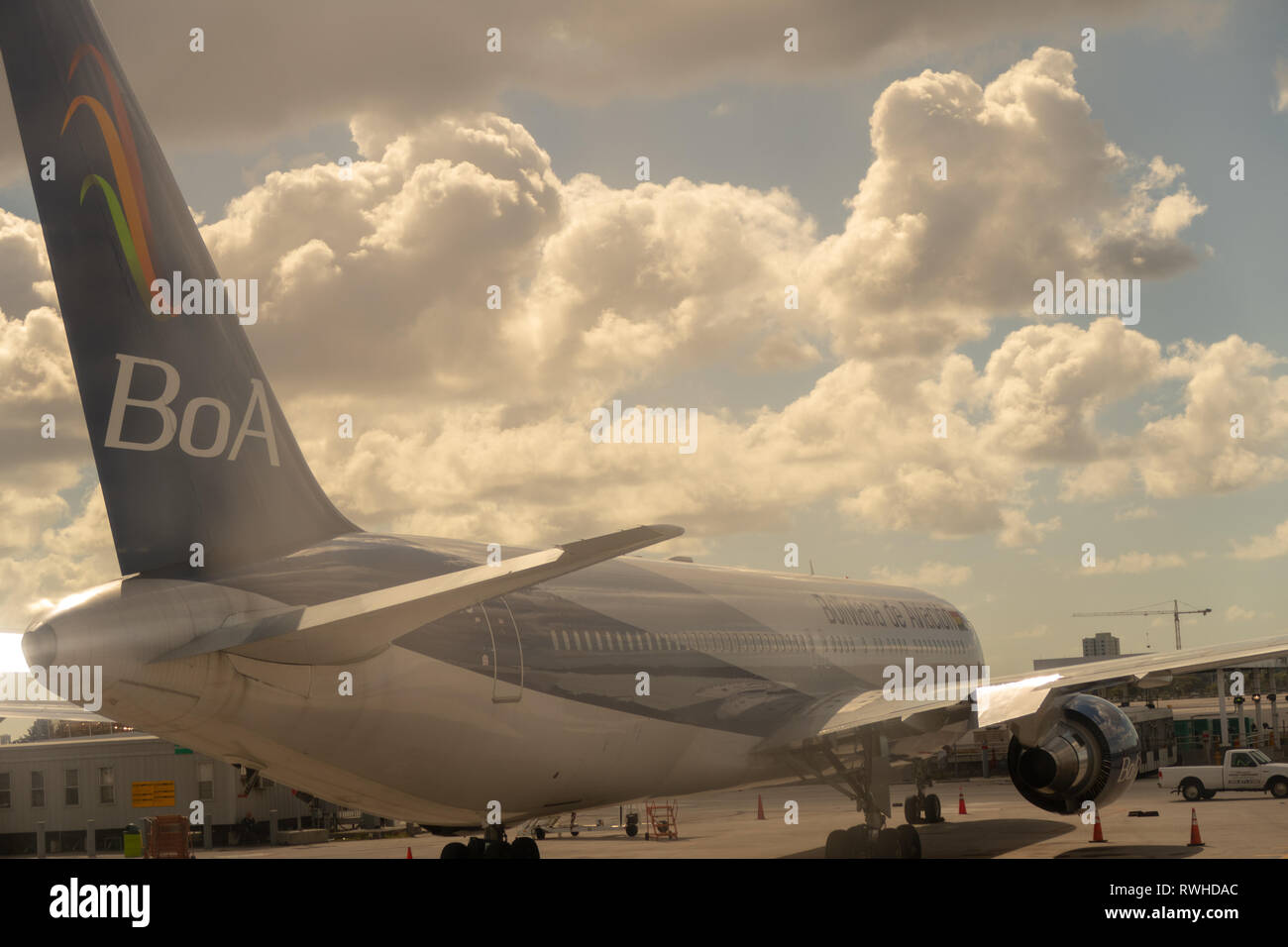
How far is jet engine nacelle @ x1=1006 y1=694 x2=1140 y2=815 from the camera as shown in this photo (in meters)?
17.4

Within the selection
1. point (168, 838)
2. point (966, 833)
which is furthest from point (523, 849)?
point (168, 838)

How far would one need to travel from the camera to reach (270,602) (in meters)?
10.8

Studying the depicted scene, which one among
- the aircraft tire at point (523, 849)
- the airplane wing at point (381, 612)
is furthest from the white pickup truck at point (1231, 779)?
the airplane wing at point (381, 612)

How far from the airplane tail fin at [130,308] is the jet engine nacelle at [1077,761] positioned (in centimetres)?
1084

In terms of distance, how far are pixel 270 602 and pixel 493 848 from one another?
228 inches

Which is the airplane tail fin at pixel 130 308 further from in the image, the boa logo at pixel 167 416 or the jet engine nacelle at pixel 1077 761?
the jet engine nacelle at pixel 1077 761

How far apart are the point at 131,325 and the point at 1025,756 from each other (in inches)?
491

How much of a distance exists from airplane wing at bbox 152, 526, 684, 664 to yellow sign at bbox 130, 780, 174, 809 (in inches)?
1190

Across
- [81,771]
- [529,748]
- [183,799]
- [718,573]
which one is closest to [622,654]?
[529,748]

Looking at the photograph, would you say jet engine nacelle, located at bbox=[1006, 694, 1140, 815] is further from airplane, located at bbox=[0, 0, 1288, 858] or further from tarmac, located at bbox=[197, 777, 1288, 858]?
tarmac, located at bbox=[197, 777, 1288, 858]

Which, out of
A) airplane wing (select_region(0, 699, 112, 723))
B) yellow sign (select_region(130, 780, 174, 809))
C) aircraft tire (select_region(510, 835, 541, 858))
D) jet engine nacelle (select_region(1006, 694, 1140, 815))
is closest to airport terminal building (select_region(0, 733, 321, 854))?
yellow sign (select_region(130, 780, 174, 809))
